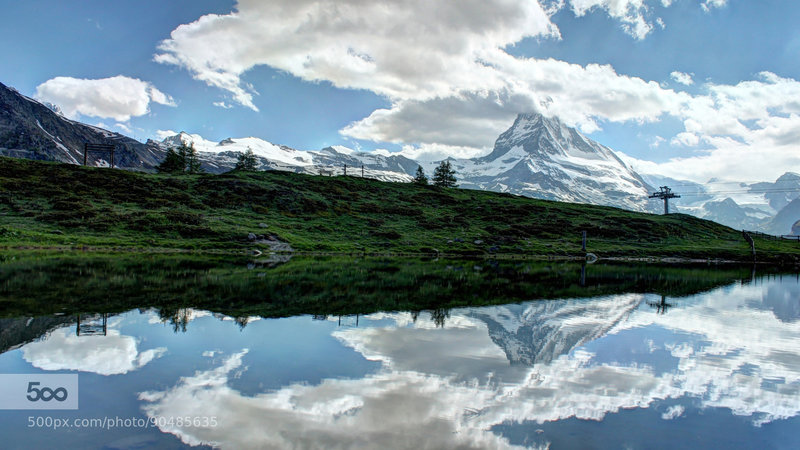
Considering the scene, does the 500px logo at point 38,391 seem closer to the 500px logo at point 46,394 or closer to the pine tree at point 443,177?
the 500px logo at point 46,394

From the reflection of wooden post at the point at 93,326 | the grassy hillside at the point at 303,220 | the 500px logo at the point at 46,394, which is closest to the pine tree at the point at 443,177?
the grassy hillside at the point at 303,220

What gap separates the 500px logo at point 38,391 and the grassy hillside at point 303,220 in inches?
1834

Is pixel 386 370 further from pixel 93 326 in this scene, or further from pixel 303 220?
pixel 303 220

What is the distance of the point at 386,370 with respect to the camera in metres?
11.1

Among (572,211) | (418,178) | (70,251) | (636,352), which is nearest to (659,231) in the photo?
(572,211)

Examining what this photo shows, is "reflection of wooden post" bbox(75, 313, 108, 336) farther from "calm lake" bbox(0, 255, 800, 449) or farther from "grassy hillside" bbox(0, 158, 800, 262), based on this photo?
"grassy hillside" bbox(0, 158, 800, 262)

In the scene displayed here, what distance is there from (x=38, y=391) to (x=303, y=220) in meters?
73.1

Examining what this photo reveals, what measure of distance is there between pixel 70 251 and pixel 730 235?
13329cm

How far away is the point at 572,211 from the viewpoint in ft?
376

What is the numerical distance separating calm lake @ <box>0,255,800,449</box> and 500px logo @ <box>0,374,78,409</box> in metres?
0.29

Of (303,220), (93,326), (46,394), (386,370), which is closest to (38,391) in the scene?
(46,394)

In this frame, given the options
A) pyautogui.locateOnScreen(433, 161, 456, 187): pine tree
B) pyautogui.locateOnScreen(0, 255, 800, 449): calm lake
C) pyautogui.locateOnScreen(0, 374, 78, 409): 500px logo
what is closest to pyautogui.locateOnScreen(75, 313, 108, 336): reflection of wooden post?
A: pyautogui.locateOnScreen(0, 255, 800, 449): calm lake

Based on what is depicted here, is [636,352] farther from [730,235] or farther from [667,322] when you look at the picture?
[730,235]

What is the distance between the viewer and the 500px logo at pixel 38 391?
8.11m
